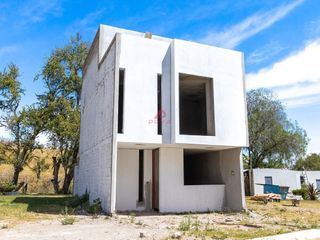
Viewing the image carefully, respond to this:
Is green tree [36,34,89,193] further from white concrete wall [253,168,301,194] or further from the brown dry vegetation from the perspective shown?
white concrete wall [253,168,301,194]

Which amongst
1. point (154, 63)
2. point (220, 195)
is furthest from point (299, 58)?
point (220, 195)

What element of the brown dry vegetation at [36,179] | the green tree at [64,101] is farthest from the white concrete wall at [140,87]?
the brown dry vegetation at [36,179]

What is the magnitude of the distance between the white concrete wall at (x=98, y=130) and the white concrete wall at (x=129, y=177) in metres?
1.03

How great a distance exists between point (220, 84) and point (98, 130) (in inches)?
268

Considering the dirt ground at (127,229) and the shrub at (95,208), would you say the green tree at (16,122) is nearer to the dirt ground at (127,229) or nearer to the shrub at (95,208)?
the shrub at (95,208)

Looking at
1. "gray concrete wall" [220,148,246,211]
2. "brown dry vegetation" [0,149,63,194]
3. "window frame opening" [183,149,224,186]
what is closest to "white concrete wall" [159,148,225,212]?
"gray concrete wall" [220,148,246,211]

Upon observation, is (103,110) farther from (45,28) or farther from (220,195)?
(220,195)

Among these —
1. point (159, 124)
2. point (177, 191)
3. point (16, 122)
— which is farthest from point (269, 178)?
point (16, 122)

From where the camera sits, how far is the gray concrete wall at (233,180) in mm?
14961

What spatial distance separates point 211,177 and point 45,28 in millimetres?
12809

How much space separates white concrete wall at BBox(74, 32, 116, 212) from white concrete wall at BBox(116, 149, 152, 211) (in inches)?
40.5

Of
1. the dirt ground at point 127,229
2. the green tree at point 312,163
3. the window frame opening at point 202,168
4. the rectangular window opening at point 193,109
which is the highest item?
the rectangular window opening at point 193,109

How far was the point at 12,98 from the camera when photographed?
3089cm

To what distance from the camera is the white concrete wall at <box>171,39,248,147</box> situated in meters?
14.2
